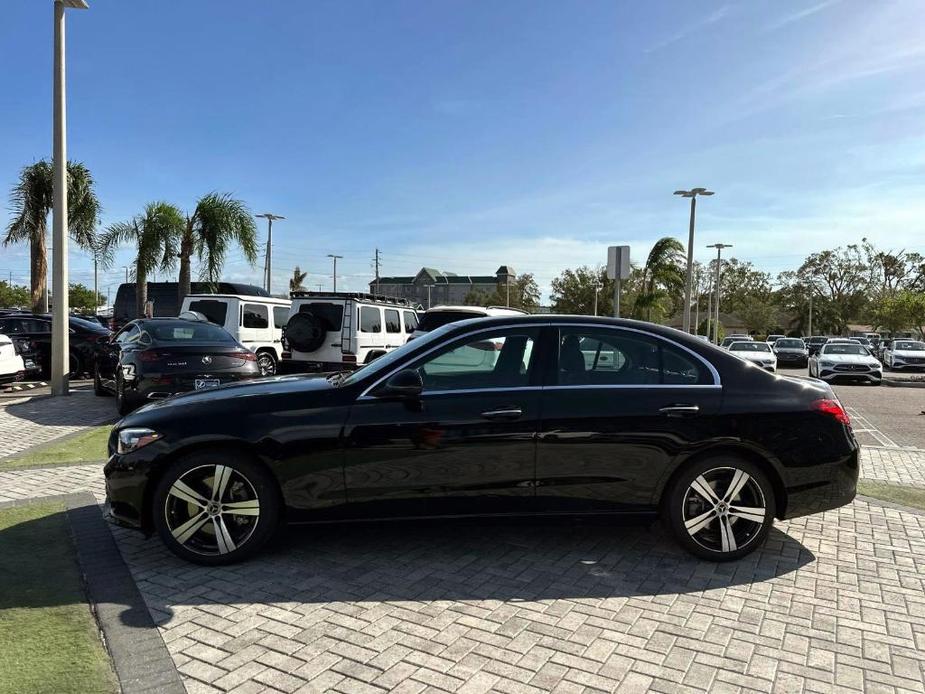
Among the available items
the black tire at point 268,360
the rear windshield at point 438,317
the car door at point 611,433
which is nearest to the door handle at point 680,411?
the car door at point 611,433

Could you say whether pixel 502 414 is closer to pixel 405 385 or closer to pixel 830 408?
pixel 405 385

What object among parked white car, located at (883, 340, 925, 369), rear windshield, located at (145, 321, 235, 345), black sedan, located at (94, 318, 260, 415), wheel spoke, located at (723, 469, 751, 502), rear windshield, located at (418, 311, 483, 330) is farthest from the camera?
parked white car, located at (883, 340, 925, 369)

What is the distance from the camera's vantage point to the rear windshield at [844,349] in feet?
69.7

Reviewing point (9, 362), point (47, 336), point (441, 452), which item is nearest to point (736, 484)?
point (441, 452)

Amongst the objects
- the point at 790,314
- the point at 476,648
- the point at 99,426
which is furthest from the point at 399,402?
the point at 790,314

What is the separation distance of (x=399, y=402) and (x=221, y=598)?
1455 millimetres

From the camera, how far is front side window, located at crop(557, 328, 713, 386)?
4082mm

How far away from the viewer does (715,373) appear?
411 cm

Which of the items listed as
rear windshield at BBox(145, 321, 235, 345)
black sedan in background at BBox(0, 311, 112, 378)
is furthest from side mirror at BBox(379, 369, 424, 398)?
black sedan in background at BBox(0, 311, 112, 378)

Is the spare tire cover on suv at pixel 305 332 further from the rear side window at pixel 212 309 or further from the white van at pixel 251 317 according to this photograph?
the rear side window at pixel 212 309

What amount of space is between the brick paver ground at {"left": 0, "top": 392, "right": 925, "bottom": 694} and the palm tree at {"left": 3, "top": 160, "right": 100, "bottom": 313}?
63.1ft

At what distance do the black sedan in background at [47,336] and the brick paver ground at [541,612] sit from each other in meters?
12.1

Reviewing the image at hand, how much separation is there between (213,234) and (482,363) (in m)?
18.2

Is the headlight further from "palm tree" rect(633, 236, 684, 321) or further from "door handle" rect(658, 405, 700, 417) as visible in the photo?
"palm tree" rect(633, 236, 684, 321)
